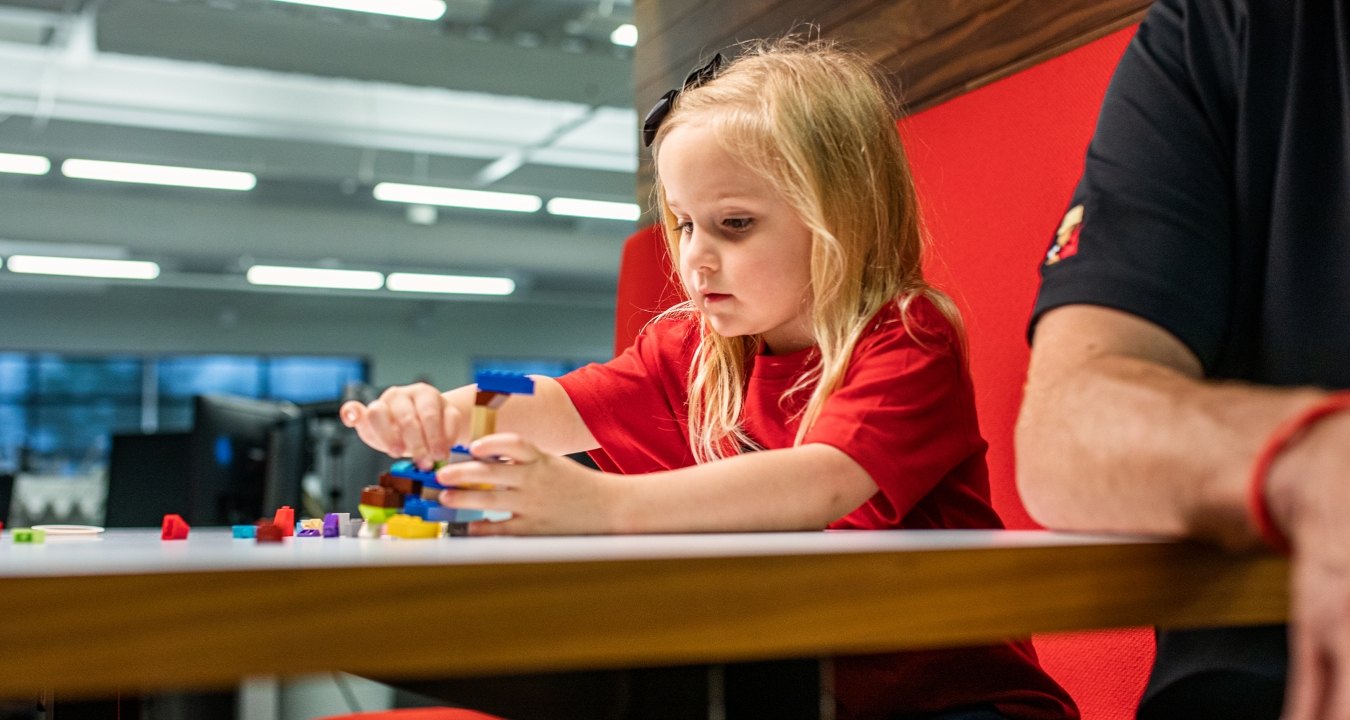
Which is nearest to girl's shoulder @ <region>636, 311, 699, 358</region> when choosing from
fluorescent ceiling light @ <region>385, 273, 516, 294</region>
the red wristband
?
the red wristband

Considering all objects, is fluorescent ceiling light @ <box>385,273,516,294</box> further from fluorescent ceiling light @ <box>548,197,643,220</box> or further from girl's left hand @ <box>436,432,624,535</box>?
girl's left hand @ <box>436,432,624,535</box>

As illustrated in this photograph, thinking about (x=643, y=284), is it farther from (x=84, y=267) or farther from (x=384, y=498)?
(x=84, y=267)

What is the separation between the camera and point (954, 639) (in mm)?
510

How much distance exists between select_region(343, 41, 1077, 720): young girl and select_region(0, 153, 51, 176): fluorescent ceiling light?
33.1 feet

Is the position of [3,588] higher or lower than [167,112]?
lower

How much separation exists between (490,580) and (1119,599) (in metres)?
0.29

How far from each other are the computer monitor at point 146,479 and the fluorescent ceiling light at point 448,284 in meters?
10.5

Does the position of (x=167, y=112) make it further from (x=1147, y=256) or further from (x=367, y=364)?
(x=1147, y=256)

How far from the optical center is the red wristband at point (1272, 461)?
51cm

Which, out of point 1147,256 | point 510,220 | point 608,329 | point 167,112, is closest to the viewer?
point 1147,256

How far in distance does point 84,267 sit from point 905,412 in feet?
44.7

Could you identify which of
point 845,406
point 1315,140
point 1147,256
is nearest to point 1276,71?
point 1315,140

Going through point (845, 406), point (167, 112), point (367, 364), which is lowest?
point (845, 406)

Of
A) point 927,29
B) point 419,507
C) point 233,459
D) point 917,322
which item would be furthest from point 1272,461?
point 233,459
